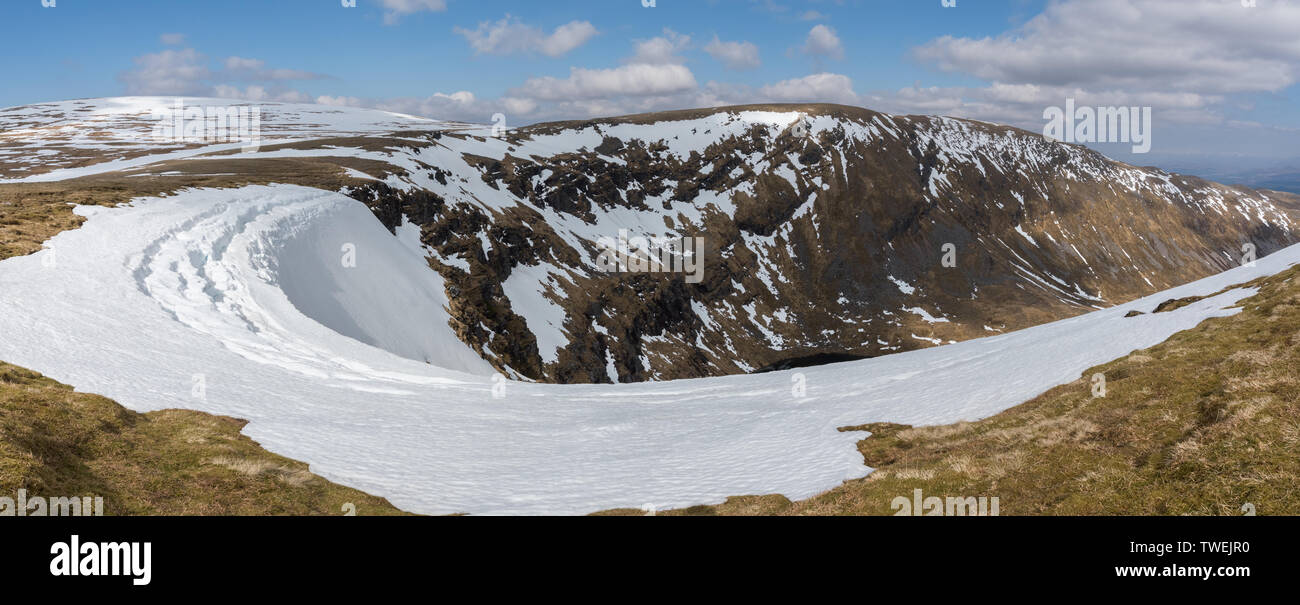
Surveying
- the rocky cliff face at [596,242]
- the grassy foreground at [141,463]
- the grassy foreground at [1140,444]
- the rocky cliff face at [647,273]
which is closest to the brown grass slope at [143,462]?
the grassy foreground at [141,463]

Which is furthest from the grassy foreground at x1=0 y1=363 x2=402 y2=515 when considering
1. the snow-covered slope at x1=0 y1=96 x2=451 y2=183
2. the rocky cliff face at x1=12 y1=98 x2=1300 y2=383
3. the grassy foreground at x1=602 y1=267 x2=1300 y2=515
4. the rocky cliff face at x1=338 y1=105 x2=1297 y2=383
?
the snow-covered slope at x1=0 y1=96 x2=451 y2=183

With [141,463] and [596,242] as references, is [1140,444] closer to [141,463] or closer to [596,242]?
[141,463]

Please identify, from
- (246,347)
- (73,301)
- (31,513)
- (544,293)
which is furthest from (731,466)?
(544,293)

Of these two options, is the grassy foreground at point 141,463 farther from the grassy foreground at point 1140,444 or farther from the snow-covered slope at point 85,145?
the snow-covered slope at point 85,145

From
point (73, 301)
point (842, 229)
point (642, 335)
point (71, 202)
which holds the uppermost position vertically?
point (842, 229)

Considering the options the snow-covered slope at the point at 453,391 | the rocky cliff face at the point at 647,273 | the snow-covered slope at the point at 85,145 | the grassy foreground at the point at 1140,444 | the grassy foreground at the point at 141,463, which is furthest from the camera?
the snow-covered slope at the point at 85,145
